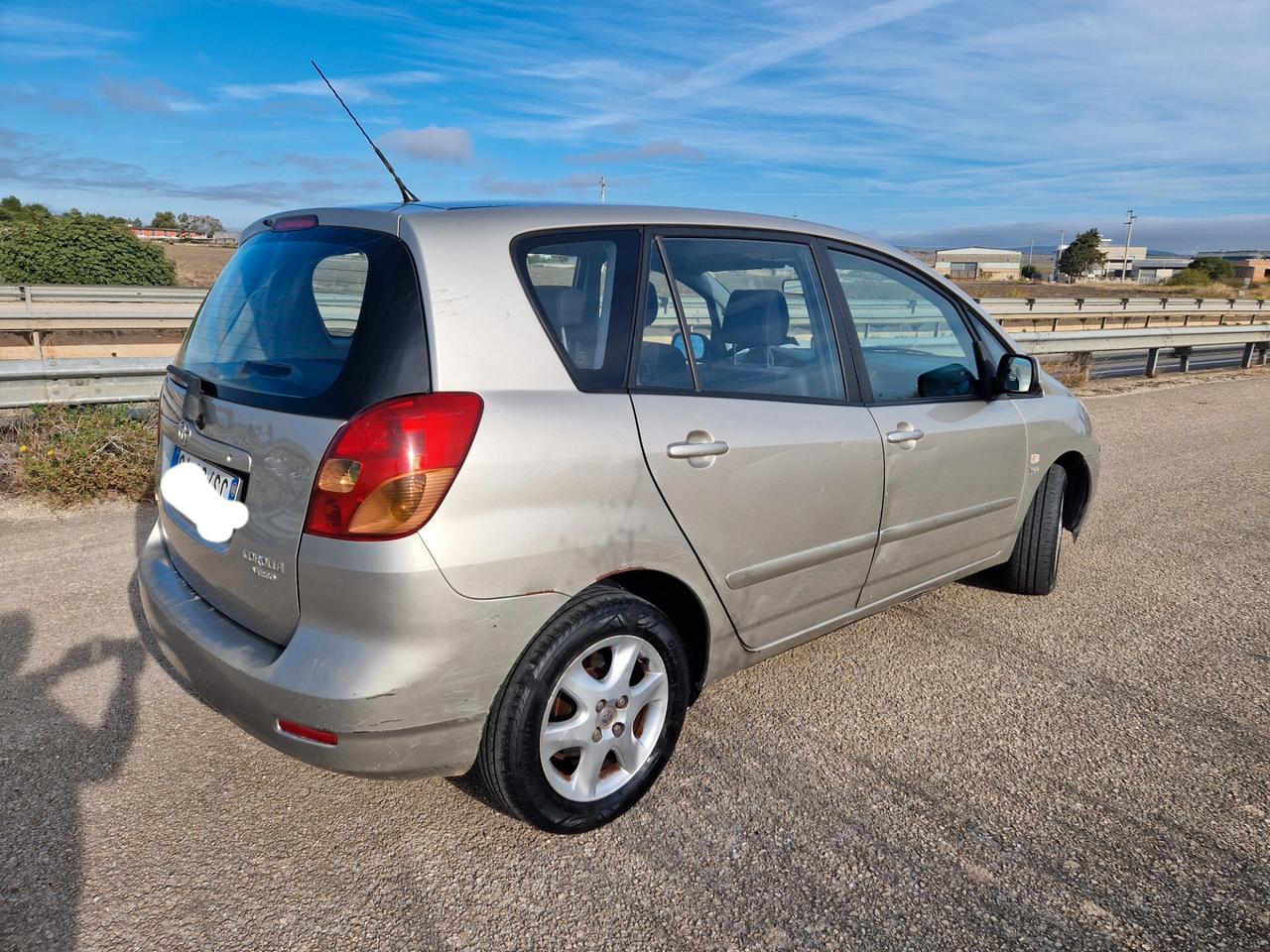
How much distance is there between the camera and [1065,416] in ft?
13.8

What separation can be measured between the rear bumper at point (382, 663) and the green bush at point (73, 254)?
918 inches

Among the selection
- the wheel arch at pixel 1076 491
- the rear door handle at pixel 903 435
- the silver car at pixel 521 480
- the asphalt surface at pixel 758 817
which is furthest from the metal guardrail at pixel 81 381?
the wheel arch at pixel 1076 491

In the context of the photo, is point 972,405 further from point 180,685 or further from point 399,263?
point 180,685

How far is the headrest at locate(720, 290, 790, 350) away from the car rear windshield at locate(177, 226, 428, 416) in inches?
45.0

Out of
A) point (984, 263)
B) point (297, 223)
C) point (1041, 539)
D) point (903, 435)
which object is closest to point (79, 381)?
point (297, 223)

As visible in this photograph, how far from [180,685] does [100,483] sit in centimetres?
277

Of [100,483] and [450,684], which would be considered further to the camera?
[100,483]

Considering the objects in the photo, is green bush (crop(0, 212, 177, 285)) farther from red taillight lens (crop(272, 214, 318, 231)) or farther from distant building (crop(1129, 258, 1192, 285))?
distant building (crop(1129, 258, 1192, 285))

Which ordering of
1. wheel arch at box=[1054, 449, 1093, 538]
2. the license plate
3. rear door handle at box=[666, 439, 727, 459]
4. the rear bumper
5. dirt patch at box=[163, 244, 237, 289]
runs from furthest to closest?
dirt patch at box=[163, 244, 237, 289], wheel arch at box=[1054, 449, 1093, 538], rear door handle at box=[666, 439, 727, 459], the license plate, the rear bumper

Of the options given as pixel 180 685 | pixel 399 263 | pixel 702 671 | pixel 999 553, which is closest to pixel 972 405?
pixel 999 553

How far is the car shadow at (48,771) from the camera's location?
2.18 m

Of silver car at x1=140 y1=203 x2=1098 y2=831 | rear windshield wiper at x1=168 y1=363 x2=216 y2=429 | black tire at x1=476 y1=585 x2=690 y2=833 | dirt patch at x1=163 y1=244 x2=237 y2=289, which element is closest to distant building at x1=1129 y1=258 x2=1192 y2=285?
dirt patch at x1=163 y1=244 x2=237 y2=289

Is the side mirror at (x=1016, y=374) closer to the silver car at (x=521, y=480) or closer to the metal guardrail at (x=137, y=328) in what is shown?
the metal guardrail at (x=137, y=328)

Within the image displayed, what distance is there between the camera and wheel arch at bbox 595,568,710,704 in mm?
2557
